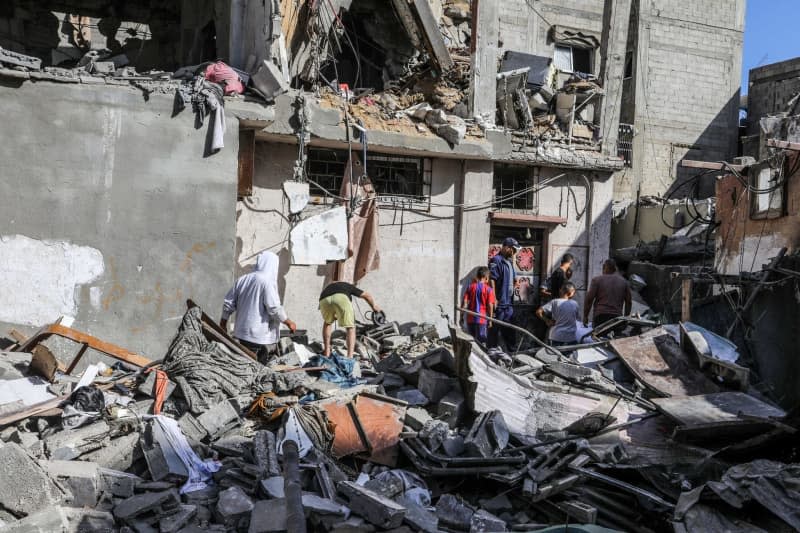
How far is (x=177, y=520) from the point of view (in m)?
4.44

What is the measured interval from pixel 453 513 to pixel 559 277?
721cm

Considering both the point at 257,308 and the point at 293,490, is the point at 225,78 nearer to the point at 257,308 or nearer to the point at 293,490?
the point at 257,308

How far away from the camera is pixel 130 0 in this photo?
13.9 m

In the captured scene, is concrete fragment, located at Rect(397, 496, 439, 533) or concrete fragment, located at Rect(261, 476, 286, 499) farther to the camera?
concrete fragment, located at Rect(261, 476, 286, 499)

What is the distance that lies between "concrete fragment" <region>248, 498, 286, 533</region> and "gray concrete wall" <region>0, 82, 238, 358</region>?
457 centimetres

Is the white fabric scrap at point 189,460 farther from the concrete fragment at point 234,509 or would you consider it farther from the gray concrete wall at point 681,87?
the gray concrete wall at point 681,87

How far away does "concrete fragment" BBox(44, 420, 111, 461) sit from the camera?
5.26m

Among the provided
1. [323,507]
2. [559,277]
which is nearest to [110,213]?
[323,507]

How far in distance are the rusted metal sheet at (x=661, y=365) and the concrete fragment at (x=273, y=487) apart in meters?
4.07

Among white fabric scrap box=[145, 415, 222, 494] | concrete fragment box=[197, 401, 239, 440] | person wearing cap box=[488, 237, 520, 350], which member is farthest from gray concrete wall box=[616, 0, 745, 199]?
white fabric scrap box=[145, 415, 222, 494]

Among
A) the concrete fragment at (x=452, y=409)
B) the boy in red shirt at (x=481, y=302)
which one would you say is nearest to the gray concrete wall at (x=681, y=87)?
the boy in red shirt at (x=481, y=302)

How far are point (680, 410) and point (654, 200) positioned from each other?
14073mm

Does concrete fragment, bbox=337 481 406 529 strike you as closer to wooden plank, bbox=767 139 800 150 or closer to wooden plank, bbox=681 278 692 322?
wooden plank, bbox=681 278 692 322

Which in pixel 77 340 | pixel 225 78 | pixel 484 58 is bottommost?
pixel 77 340
